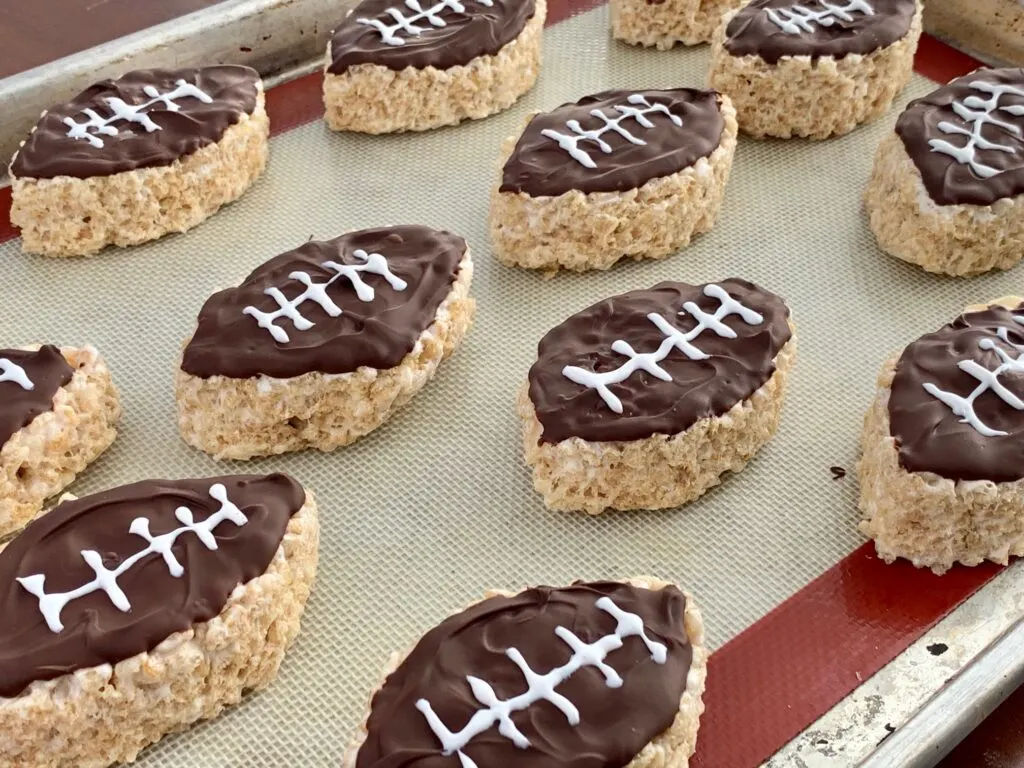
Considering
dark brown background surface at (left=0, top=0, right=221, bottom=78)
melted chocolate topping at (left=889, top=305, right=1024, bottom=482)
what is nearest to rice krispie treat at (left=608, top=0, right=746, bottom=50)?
melted chocolate topping at (left=889, top=305, right=1024, bottom=482)

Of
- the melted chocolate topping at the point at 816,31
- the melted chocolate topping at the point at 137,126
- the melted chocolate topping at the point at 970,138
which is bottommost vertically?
the melted chocolate topping at the point at 137,126

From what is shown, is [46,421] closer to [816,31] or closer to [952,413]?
[952,413]

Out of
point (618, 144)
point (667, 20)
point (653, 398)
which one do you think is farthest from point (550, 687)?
point (667, 20)

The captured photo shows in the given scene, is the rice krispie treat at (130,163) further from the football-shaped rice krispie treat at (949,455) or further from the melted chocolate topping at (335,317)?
the football-shaped rice krispie treat at (949,455)

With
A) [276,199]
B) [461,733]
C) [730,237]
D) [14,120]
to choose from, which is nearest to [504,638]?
→ [461,733]

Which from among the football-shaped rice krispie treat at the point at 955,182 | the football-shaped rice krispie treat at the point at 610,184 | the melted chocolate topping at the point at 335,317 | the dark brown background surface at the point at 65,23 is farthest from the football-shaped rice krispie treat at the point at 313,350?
the dark brown background surface at the point at 65,23
